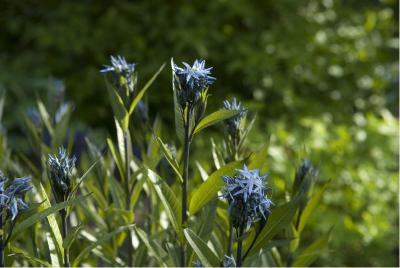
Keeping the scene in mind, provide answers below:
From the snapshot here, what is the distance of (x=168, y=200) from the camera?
47.1 inches

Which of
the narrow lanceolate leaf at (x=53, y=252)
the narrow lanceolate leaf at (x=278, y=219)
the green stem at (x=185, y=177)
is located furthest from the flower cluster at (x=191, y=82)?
the narrow lanceolate leaf at (x=53, y=252)

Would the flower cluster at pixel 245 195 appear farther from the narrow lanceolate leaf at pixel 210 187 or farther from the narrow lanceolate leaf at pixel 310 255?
the narrow lanceolate leaf at pixel 310 255

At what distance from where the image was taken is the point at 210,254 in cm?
113

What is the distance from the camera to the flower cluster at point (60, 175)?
1103 mm

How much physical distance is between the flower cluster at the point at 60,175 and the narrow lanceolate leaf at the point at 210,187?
0.26 m

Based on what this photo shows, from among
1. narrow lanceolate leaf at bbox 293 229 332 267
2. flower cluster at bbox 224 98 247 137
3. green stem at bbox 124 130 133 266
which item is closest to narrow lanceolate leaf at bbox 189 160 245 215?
flower cluster at bbox 224 98 247 137

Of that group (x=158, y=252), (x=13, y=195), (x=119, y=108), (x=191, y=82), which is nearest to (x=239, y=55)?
(x=119, y=108)

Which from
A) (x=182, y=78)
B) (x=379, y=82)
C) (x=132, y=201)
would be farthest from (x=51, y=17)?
(x=182, y=78)

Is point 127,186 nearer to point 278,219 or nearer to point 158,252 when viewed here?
point 158,252

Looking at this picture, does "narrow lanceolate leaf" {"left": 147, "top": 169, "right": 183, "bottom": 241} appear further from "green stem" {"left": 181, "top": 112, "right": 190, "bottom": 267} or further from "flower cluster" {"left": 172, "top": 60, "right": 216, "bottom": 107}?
"flower cluster" {"left": 172, "top": 60, "right": 216, "bottom": 107}

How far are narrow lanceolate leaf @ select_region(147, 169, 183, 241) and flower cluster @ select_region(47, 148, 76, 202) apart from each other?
0.16 m

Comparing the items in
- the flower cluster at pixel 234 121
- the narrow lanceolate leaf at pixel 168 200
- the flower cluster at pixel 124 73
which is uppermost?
the flower cluster at pixel 124 73

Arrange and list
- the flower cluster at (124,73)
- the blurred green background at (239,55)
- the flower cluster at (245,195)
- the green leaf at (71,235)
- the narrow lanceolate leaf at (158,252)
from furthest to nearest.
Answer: the blurred green background at (239,55)
the flower cluster at (124,73)
the narrow lanceolate leaf at (158,252)
the green leaf at (71,235)
the flower cluster at (245,195)

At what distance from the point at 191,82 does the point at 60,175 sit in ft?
0.98
